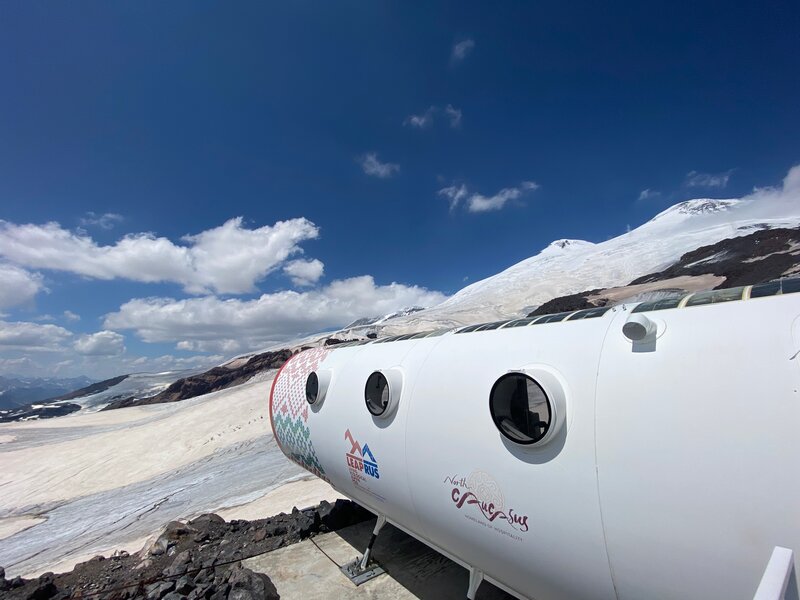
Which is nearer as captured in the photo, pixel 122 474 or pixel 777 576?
pixel 777 576

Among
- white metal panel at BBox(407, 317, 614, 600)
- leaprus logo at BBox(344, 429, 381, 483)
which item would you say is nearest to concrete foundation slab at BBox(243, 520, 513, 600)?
white metal panel at BBox(407, 317, 614, 600)

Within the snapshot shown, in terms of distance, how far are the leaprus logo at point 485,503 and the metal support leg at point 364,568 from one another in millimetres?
2799

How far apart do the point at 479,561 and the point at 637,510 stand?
7.60ft

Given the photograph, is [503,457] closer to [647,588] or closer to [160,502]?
[647,588]

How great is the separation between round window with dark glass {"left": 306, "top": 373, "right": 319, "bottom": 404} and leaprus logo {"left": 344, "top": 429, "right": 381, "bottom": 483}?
1231mm

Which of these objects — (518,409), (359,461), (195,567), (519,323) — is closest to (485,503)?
(518,409)

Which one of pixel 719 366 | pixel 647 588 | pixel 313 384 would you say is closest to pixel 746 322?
pixel 719 366

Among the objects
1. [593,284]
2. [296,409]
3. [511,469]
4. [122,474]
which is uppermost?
[593,284]

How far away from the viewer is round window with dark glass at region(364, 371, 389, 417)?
239 inches

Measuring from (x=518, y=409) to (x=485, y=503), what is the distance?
109cm

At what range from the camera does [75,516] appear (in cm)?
2109

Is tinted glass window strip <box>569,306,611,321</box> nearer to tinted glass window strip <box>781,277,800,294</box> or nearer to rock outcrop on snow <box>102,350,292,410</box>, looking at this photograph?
tinted glass window strip <box>781,277,800,294</box>

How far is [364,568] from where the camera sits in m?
7.13

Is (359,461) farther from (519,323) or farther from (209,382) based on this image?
(209,382)
